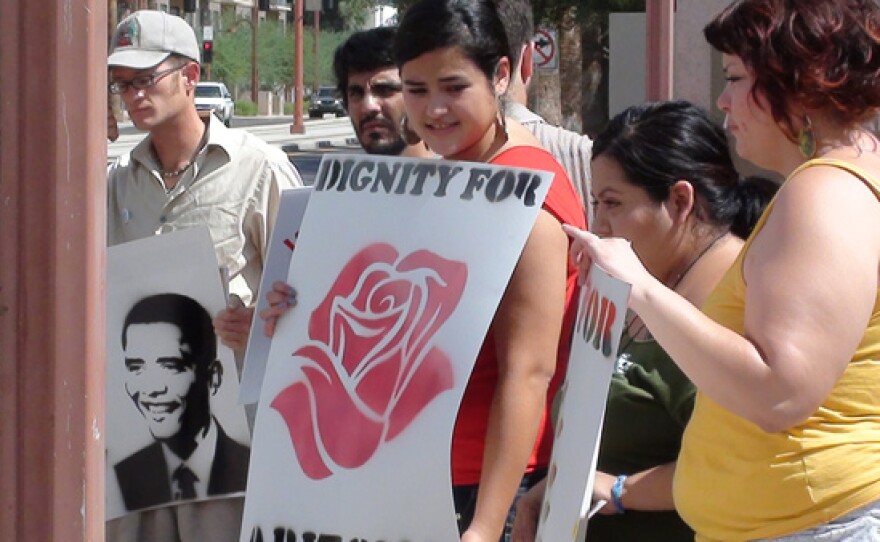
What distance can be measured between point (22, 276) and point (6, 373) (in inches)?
4.6

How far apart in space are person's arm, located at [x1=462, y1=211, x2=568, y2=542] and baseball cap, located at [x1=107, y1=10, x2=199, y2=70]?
1.66 metres

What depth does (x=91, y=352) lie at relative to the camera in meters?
1.72

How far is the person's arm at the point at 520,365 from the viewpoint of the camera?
244 cm

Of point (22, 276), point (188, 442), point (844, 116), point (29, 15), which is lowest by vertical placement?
point (188, 442)

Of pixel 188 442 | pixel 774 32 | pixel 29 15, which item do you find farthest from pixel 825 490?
pixel 188 442

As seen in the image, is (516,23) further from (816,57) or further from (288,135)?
(288,135)

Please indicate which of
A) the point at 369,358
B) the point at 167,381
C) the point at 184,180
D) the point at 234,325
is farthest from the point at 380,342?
the point at 184,180

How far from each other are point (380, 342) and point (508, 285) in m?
0.27

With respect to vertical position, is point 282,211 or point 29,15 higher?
point 29,15

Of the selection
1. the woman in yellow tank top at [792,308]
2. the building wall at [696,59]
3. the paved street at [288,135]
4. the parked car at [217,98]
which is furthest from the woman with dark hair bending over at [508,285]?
the parked car at [217,98]

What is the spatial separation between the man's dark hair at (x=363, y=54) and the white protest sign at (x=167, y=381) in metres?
0.75

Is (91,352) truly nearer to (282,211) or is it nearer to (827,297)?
(827,297)

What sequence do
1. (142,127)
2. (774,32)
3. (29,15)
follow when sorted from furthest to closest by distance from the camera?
(142,127), (774,32), (29,15)

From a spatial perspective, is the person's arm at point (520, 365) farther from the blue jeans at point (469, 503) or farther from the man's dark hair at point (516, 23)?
the man's dark hair at point (516, 23)
